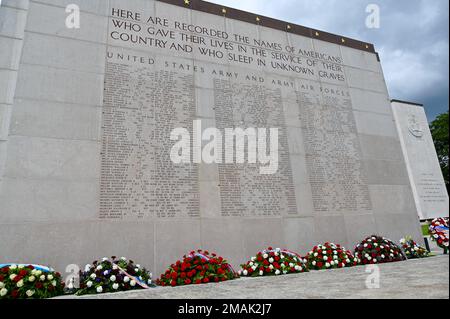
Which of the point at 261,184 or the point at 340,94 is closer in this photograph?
the point at 261,184

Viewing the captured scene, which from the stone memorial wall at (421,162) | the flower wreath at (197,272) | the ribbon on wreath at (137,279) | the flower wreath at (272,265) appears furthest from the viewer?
the stone memorial wall at (421,162)

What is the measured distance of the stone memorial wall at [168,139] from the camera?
23.6 ft

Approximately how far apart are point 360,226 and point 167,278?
275 inches

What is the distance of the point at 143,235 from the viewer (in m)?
7.53

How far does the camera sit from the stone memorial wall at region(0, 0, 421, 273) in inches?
283

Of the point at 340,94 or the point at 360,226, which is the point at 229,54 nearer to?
the point at 340,94

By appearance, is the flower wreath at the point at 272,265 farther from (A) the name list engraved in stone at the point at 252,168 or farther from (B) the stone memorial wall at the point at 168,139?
(A) the name list engraved in stone at the point at 252,168

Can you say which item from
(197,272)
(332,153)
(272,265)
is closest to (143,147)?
(197,272)

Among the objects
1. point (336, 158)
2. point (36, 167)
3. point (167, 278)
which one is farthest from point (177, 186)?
point (336, 158)

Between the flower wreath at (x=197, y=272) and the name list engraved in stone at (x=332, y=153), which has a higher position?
the name list engraved in stone at (x=332, y=153)

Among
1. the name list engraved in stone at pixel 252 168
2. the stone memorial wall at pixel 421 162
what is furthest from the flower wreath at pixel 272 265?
the stone memorial wall at pixel 421 162

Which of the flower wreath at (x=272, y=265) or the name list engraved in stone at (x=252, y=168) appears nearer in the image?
the flower wreath at (x=272, y=265)

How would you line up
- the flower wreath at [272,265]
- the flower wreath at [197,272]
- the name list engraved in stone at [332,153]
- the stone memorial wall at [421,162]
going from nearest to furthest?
the flower wreath at [197,272] → the flower wreath at [272,265] → the name list engraved in stone at [332,153] → the stone memorial wall at [421,162]

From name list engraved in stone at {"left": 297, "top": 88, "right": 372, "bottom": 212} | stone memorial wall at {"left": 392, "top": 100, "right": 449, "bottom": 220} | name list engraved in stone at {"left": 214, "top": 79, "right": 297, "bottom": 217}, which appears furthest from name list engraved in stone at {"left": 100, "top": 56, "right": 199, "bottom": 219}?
stone memorial wall at {"left": 392, "top": 100, "right": 449, "bottom": 220}
